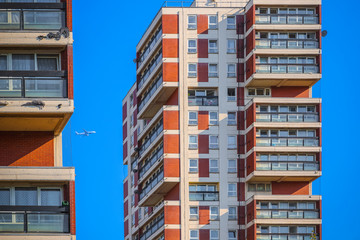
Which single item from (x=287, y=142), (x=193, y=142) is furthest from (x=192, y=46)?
(x=287, y=142)

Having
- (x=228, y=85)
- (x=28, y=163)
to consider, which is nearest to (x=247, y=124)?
(x=228, y=85)

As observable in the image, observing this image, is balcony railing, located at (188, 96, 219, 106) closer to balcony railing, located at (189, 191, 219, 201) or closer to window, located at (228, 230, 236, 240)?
balcony railing, located at (189, 191, 219, 201)

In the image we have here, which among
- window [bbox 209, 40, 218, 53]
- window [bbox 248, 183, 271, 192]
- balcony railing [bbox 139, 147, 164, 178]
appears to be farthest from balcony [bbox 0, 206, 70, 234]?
window [bbox 209, 40, 218, 53]

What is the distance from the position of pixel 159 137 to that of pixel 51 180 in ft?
238

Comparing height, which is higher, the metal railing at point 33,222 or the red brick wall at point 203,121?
the red brick wall at point 203,121

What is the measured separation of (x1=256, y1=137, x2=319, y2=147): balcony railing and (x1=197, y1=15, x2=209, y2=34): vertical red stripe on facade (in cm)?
1281

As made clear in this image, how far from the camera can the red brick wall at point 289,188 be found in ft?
470

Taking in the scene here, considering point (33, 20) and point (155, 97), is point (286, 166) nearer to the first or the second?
point (155, 97)

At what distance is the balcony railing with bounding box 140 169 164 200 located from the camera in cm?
14588

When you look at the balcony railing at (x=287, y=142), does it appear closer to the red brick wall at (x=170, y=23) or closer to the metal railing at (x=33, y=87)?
the red brick wall at (x=170, y=23)

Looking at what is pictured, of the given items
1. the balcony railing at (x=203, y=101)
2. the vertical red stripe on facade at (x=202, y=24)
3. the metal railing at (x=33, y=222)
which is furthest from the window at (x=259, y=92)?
the metal railing at (x=33, y=222)

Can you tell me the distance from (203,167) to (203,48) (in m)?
12.3

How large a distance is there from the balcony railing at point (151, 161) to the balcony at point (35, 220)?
71.7 metres

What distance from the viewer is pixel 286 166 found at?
463ft
